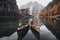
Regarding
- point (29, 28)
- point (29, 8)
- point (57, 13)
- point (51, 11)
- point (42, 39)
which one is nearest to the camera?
point (42, 39)

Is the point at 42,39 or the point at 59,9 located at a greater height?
the point at 59,9

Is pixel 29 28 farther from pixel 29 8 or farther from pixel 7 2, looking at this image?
pixel 7 2

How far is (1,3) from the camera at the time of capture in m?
38.1

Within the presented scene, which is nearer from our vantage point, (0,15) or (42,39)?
(42,39)

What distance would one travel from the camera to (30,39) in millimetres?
11961

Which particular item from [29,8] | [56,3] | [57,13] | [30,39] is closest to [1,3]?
[29,8]

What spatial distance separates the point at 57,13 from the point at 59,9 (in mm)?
1892

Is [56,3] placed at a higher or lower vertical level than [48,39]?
higher

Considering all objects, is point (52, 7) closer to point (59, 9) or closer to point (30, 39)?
point (59, 9)

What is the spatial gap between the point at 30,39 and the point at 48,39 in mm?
1540

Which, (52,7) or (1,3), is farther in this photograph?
(52,7)

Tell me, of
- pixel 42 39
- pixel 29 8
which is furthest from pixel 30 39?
pixel 29 8

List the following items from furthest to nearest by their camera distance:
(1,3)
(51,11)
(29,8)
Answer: (51,11) < (1,3) < (29,8)

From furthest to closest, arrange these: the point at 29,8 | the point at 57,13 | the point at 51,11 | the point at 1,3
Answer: the point at 51,11
the point at 57,13
the point at 1,3
the point at 29,8
